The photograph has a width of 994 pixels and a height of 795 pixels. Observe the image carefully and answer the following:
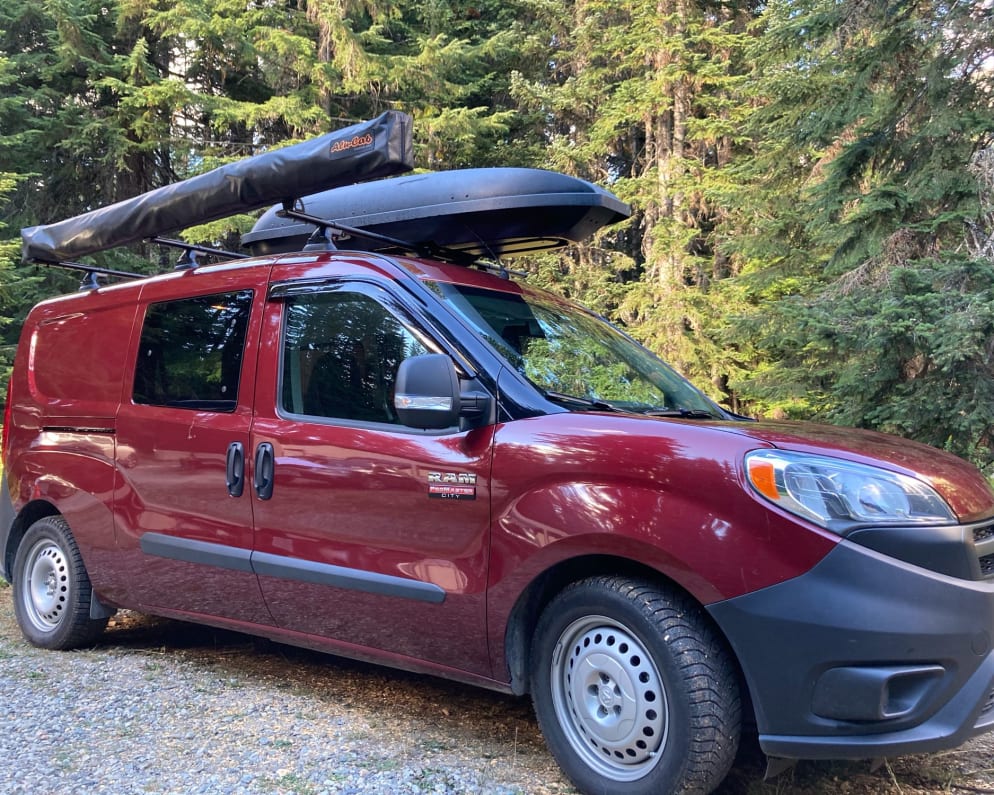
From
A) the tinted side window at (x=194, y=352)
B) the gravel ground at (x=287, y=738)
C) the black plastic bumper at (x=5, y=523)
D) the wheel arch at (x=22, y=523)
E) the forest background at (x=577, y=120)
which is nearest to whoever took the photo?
the gravel ground at (x=287, y=738)

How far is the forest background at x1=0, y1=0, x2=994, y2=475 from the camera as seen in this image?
8.28 meters

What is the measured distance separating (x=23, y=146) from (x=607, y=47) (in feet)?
36.5

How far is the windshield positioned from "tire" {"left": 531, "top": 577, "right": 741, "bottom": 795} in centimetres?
85

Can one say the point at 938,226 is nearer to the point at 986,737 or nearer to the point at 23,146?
the point at 986,737

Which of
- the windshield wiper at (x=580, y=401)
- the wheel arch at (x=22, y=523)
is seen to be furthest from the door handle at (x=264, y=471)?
the wheel arch at (x=22, y=523)

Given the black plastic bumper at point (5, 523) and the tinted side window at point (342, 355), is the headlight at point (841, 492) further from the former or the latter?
the black plastic bumper at point (5, 523)

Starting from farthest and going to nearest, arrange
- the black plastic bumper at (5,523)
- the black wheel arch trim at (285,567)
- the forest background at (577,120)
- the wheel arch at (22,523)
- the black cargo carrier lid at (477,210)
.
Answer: the forest background at (577,120), the black plastic bumper at (5,523), the wheel arch at (22,523), the black cargo carrier lid at (477,210), the black wheel arch trim at (285,567)

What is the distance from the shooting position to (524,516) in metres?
2.97

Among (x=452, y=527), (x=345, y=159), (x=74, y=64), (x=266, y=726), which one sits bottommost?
(x=266, y=726)

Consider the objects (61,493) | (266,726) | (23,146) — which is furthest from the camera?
(23,146)

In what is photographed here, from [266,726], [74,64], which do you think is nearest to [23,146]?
[74,64]

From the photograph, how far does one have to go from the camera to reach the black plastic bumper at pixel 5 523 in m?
5.28

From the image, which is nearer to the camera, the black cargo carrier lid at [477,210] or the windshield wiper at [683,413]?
the windshield wiper at [683,413]

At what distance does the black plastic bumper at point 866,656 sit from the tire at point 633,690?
6.0 inches
